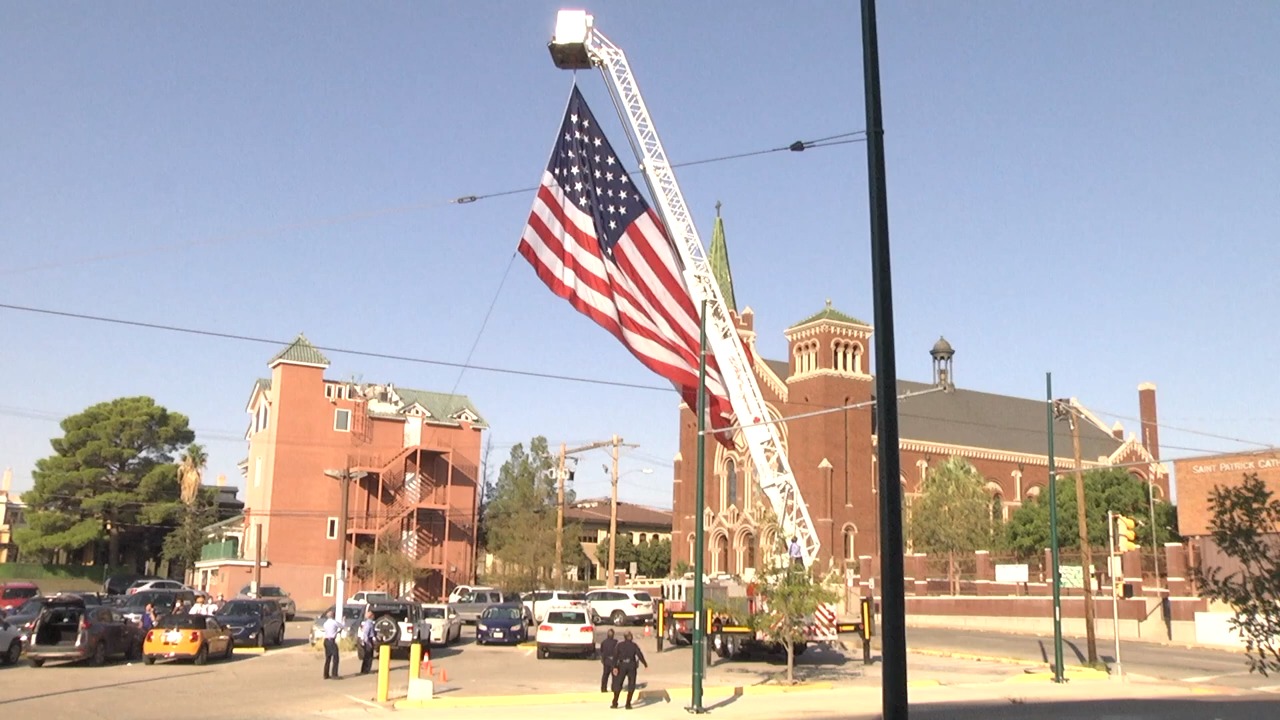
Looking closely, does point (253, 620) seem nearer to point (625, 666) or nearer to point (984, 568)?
point (625, 666)

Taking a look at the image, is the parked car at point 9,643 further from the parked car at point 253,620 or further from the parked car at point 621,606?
the parked car at point 621,606

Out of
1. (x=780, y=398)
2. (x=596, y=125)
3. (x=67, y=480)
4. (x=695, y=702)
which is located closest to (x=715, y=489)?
(x=780, y=398)

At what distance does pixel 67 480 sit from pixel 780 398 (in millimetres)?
49286

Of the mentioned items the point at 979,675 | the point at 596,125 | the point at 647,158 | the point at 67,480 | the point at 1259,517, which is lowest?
the point at 979,675

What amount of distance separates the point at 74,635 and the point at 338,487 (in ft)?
128

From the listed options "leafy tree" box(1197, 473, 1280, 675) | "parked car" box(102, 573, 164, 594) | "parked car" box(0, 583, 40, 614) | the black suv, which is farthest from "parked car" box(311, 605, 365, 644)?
"parked car" box(102, 573, 164, 594)

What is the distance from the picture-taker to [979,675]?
32281 mm

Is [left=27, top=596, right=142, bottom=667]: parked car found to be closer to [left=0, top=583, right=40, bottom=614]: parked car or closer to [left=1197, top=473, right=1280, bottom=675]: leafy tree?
[left=0, top=583, right=40, bottom=614]: parked car

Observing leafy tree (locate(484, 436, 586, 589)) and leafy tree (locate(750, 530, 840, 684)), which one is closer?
leafy tree (locate(750, 530, 840, 684))

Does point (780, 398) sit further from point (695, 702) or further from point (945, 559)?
point (695, 702)

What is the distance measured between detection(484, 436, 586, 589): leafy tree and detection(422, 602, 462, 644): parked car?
27705mm

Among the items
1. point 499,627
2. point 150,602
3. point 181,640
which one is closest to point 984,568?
point 499,627

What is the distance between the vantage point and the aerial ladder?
39406mm

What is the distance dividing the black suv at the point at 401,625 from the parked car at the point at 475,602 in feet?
38.9
